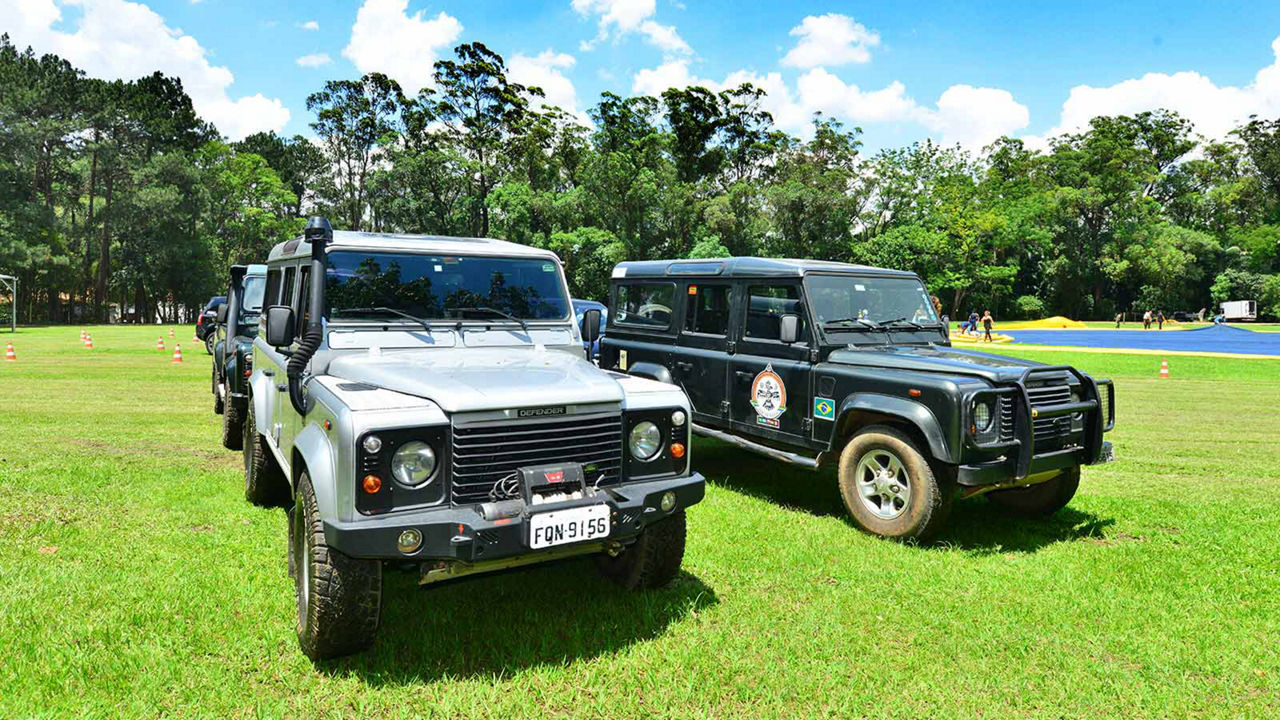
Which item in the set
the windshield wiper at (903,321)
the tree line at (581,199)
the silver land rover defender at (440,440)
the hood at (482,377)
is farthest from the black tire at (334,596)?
the tree line at (581,199)

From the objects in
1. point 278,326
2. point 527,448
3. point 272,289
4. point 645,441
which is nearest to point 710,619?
point 645,441

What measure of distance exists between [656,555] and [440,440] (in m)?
1.61

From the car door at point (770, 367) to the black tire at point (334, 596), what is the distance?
13.0ft

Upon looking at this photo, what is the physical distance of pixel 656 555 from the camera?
4.37 metres

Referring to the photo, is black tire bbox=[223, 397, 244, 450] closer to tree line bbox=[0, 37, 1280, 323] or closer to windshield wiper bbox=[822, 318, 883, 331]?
windshield wiper bbox=[822, 318, 883, 331]

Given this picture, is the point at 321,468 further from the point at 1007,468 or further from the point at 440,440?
the point at 1007,468

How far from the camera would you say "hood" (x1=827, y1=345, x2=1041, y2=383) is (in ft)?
17.6

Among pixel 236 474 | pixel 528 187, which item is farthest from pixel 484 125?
pixel 236 474

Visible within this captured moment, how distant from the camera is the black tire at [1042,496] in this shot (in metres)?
6.09

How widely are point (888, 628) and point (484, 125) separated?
50.5m

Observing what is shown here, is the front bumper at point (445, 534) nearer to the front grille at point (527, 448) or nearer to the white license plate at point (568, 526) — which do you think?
the white license plate at point (568, 526)

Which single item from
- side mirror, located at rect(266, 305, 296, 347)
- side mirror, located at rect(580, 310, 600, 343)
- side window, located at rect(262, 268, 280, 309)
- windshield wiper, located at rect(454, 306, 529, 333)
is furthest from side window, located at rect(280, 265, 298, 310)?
side mirror, located at rect(580, 310, 600, 343)

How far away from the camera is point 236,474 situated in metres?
7.34

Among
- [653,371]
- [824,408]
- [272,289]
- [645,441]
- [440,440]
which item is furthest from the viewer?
[653,371]
